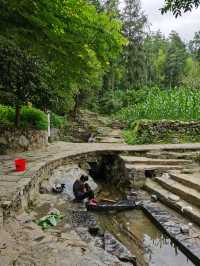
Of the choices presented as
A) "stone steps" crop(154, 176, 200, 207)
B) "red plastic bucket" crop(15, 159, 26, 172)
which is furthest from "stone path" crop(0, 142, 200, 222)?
"stone steps" crop(154, 176, 200, 207)

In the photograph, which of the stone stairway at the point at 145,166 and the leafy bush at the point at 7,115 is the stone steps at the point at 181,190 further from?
the leafy bush at the point at 7,115

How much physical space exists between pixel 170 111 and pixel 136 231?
11.9m

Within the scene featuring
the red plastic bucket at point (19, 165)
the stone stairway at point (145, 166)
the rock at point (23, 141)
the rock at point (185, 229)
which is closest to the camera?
the rock at point (185, 229)

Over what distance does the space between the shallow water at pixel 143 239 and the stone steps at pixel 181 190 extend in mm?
1118

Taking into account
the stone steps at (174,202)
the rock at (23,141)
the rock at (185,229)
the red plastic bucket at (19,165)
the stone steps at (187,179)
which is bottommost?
the rock at (185,229)

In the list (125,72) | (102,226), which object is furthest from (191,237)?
(125,72)

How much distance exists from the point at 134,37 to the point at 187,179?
30.0 meters

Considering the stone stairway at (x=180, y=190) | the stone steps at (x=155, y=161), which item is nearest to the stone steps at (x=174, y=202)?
the stone stairway at (x=180, y=190)

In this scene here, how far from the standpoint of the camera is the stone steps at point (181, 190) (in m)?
7.20

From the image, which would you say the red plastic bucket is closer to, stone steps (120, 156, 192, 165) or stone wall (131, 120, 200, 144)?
stone steps (120, 156, 192, 165)

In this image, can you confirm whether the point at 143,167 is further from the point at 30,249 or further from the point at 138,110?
the point at 138,110

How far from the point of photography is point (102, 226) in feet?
21.6

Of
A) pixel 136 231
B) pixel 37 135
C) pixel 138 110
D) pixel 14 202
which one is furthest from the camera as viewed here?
pixel 138 110

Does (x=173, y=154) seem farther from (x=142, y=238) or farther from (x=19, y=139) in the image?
(x=142, y=238)
